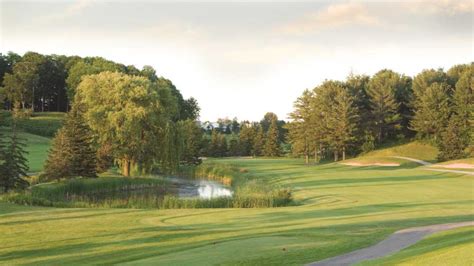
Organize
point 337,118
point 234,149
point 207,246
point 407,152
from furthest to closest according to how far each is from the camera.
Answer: point 234,149 < point 337,118 < point 407,152 < point 207,246

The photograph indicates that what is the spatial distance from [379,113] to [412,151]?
720 centimetres

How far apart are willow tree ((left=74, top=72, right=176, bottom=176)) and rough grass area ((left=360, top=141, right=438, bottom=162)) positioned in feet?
116

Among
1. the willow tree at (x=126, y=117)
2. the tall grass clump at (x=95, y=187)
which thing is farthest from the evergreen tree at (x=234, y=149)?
the tall grass clump at (x=95, y=187)

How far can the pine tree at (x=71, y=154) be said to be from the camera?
95.9 ft

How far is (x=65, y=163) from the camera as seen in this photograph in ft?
95.9

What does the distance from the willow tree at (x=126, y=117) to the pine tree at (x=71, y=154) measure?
147 inches

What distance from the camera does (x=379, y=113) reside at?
64.4 m

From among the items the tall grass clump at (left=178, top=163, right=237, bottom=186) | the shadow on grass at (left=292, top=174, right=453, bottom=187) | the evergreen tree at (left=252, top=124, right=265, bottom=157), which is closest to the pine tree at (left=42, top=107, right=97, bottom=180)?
the tall grass clump at (left=178, top=163, right=237, bottom=186)

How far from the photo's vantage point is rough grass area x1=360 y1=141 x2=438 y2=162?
5998cm

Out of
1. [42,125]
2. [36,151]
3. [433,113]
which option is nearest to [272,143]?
[433,113]

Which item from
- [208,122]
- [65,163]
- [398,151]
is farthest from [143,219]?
[208,122]

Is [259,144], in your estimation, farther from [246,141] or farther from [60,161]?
[60,161]

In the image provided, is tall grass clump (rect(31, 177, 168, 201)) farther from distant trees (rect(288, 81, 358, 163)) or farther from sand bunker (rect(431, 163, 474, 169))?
distant trees (rect(288, 81, 358, 163))

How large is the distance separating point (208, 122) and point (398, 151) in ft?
307
